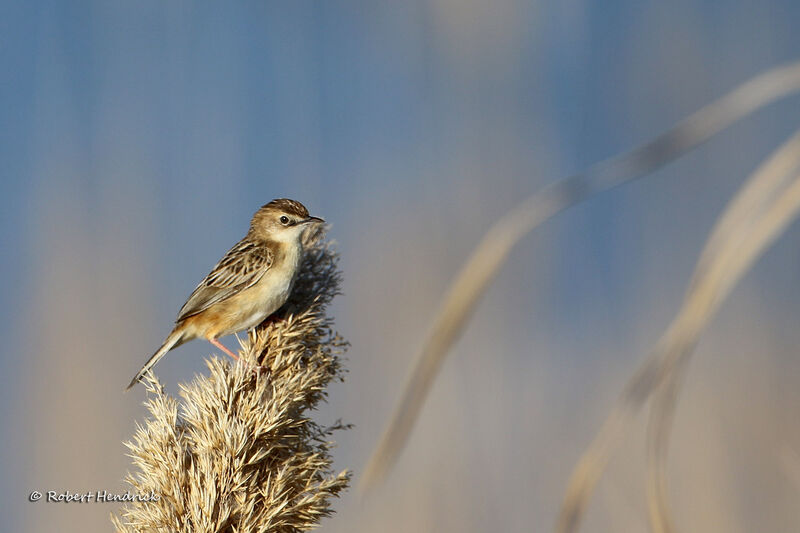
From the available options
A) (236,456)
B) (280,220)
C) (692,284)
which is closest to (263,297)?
(280,220)

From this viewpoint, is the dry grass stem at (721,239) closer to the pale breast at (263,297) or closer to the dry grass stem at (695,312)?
the dry grass stem at (695,312)

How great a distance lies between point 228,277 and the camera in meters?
3.95

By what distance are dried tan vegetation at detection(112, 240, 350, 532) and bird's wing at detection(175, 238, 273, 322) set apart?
1.59 metres

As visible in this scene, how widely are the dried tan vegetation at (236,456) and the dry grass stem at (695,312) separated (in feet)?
2.84

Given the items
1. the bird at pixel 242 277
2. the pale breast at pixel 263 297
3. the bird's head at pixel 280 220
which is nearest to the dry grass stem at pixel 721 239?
the pale breast at pixel 263 297

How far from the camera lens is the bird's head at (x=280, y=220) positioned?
3793mm

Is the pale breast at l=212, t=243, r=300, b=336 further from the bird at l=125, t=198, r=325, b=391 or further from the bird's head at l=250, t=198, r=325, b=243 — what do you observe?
the bird's head at l=250, t=198, r=325, b=243

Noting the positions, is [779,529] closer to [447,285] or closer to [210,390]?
[447,285]

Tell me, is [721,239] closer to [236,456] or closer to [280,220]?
[236,456]

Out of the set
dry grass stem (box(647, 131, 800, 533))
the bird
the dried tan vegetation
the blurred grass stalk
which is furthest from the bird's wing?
dry grass stem (box(647, 131, 800, 533))

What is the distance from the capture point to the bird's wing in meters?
3.82

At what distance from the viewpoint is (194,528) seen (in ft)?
6.06

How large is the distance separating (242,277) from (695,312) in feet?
9.96

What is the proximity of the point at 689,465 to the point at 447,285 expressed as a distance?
2197 mm
